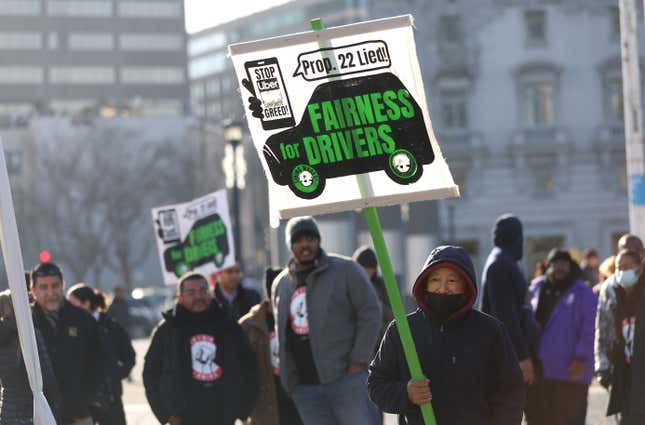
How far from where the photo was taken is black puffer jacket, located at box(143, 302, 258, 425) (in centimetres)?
1005

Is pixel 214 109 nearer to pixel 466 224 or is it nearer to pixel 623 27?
pixel 466 224

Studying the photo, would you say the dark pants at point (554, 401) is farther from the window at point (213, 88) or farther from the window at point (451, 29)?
the window at point (213, 88)

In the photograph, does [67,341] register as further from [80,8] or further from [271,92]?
[80,8]

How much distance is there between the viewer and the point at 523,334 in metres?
11.0

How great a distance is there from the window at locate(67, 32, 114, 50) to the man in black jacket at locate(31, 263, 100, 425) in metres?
119

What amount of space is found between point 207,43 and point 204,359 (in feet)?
544

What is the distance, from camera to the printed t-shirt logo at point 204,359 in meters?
10.1

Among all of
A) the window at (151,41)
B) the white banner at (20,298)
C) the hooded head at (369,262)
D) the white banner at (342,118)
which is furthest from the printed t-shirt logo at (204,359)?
the window at (151,41)

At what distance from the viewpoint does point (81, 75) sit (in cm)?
12744

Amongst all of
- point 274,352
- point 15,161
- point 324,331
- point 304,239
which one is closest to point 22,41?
point 15,161

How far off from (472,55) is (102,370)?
196ft

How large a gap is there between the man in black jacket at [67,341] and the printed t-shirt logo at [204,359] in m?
0.67

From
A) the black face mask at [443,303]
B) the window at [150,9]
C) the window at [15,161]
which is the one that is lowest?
the black face mask at [443,303]

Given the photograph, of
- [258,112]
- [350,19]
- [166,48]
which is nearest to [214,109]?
[166,48]
